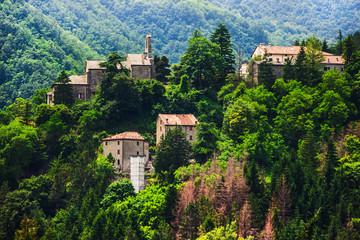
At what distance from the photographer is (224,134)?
291 feet

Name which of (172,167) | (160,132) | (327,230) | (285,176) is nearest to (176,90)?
(160,132)

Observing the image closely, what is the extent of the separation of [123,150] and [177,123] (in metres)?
8.78

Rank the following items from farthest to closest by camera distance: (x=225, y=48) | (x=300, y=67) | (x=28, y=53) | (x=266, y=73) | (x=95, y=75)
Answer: (x=28, y=53) < (x=225, y=48) < (x=95, y=75) < (x=300, y=67) < (x=266, y=73)

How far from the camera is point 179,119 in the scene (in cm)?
8900

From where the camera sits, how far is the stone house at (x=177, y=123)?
8775 cm

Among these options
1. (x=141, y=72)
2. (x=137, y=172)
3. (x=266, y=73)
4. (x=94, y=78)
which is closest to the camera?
(x=137, y=172)

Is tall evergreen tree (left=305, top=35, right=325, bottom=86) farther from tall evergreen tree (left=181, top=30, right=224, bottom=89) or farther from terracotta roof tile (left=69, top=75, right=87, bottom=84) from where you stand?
terracotta roof tile (left=69, top=75, right=87, bottom=84)

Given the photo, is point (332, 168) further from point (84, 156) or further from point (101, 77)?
point (101, 77)

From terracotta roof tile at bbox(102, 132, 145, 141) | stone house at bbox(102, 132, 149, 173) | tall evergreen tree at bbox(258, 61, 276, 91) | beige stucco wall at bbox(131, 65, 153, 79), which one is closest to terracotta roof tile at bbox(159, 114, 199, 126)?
terracotta roof tile at bbox(102, 132, 145, 141)

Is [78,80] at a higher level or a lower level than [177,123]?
higher

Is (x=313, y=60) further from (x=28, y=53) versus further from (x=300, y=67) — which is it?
(x=28, y=53)

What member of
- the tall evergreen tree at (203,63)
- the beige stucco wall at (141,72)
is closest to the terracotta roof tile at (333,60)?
the tall evergreen tree at (203,63)

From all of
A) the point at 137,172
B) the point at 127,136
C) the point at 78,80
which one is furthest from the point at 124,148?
the point at 78,80

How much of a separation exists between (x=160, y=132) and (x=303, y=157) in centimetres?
1973
